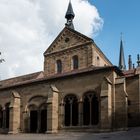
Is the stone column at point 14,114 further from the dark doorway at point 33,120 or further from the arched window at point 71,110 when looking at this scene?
the arched window at point 71,110

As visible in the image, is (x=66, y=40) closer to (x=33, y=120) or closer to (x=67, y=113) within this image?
(x=33, y=120)

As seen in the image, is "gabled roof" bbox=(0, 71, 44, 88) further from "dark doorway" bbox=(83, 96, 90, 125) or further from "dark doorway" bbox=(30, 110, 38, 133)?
"dark doorway" bbox=(83, 96, 90, 125)

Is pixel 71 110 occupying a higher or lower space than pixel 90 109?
lower

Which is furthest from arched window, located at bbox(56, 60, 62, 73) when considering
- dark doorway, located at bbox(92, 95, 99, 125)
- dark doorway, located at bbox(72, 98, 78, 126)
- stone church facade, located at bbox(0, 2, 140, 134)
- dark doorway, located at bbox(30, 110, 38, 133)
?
dark doorway, located at bbox(92, 95, 99, 125)

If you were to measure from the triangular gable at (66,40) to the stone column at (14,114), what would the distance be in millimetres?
9544

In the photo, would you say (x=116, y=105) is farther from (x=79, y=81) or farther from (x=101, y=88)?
(x=79, y=81)

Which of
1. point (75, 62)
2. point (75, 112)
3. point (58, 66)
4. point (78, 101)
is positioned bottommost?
point (75, 112)

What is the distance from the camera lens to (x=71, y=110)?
3238 cm

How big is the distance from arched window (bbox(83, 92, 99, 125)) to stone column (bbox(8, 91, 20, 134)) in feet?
28.3

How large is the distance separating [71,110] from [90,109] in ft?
7.23

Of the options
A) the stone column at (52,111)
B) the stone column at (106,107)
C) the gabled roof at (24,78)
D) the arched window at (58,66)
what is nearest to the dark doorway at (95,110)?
the stone column at (106,107)

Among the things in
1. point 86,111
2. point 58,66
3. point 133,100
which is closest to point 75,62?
point 58,66

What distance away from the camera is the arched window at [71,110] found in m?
32.1

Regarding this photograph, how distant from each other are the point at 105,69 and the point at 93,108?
3.81 metres
